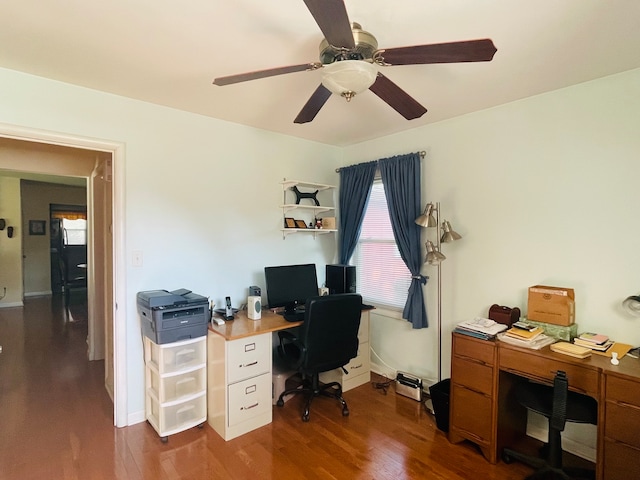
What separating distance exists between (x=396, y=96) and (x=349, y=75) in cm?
46

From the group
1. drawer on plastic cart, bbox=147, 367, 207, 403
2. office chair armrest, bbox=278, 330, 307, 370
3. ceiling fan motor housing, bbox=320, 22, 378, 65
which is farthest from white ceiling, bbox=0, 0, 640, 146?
drawer on plastic cart, bbox=147, 367, 207, 403

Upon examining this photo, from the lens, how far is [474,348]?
7.46ft

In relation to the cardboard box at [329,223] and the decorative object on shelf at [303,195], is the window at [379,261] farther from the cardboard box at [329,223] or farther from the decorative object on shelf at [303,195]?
the decorative object on shelf at [303,195]

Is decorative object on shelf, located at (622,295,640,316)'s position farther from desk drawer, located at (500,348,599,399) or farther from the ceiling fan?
the ceiling fan

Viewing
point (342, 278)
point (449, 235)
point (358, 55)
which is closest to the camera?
point (358, 55)

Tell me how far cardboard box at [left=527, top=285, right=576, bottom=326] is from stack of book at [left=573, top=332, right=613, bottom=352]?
12cm

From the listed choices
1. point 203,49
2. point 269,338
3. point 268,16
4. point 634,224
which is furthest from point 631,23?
point 269,338

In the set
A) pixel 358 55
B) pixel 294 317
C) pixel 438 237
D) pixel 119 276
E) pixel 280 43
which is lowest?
pixel 294 317

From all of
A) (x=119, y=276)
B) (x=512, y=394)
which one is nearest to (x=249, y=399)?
(x=119, y=276)

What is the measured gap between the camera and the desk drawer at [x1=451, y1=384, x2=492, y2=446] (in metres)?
2.21

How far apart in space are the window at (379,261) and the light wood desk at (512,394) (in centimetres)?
109

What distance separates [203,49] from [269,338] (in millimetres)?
1995

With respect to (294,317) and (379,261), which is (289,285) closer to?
(294,317)

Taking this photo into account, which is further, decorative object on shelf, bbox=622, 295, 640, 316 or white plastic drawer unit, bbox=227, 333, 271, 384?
white plastic drawer unit, bbox=227, 333, 271, 384
